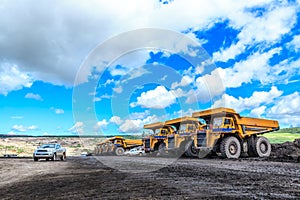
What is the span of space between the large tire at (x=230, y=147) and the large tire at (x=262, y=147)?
1.43 metres

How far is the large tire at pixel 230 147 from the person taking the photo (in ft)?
66.9

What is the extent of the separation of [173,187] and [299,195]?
9.22ft

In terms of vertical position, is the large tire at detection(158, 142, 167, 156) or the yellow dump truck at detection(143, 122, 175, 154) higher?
the yellow dump truck at detection(143, 122, 175, 154)

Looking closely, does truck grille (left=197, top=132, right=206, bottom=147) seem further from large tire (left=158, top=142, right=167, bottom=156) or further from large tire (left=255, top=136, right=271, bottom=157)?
large tire (left=158, top=142, right=167, bottom=156)

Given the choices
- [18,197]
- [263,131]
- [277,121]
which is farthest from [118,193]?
[277,121]

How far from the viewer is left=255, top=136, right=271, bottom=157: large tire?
21.4m

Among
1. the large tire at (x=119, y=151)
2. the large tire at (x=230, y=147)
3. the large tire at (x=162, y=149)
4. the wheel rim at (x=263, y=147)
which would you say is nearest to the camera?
the large tire at (x=230, y=147)

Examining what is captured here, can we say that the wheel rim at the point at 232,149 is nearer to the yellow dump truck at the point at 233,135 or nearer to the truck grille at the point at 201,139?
the yellow dump truck at the point at 233,135

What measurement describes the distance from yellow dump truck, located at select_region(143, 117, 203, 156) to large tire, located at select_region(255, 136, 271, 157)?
4349mm

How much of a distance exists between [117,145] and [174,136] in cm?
1937

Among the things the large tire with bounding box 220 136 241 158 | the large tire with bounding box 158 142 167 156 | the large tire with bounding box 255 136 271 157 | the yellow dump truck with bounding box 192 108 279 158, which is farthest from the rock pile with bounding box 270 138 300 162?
the large tire with bounding box 158 142 167 156

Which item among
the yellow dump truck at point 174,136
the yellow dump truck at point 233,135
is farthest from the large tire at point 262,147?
the yellow dump truck at point 174,136

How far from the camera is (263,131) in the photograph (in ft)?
74.3

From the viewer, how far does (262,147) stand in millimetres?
21891
